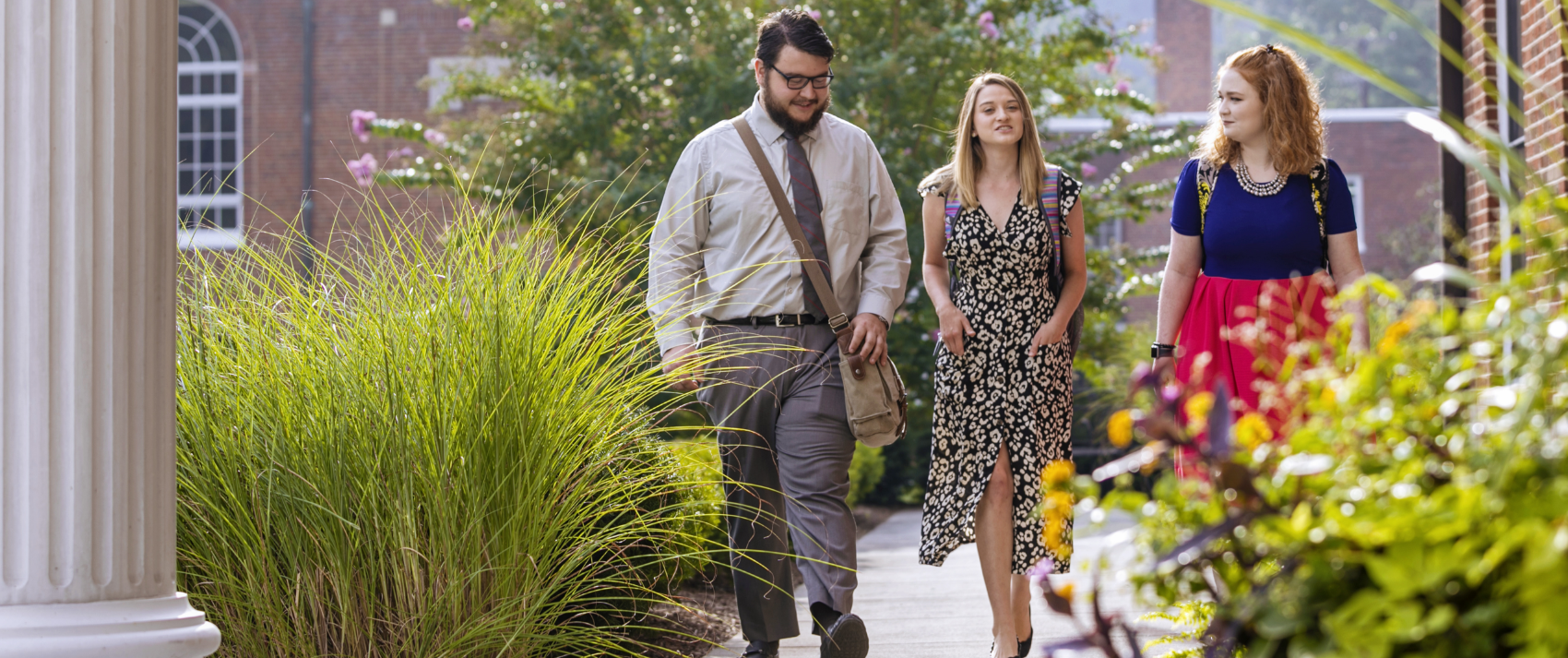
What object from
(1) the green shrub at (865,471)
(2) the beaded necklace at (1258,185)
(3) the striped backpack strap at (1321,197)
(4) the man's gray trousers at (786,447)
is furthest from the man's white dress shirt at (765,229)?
(1) the green shrub at (865,471)

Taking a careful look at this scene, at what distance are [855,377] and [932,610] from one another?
171 cm

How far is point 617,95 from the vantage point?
10406 millimetres

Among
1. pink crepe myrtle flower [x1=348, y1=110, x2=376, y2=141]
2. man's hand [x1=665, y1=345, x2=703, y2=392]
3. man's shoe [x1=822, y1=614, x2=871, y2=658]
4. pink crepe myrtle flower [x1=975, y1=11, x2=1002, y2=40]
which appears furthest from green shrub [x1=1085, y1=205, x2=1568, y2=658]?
pink crepe myrtle flower [x1=348, y1=110, x2=376, y2=141]

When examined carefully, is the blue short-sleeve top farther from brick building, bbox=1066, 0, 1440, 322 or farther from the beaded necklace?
brick building, bbox=1066, 0, 1440, 322

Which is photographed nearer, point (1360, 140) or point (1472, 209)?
point (1472, 209)

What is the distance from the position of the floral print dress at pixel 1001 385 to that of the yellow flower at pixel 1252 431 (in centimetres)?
283

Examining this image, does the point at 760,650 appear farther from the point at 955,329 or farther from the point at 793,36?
the point at 793,36

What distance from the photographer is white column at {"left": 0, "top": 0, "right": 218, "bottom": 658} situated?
7.09ft

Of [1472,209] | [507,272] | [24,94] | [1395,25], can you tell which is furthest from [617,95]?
[1395,25]

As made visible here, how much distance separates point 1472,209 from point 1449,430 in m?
6.65

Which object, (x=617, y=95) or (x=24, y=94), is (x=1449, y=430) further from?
(x=617, y=95)

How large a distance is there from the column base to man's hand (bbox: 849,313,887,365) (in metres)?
2.01

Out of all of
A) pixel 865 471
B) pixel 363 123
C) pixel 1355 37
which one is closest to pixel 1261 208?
pixel 865 471

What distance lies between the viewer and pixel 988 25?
1048cm
